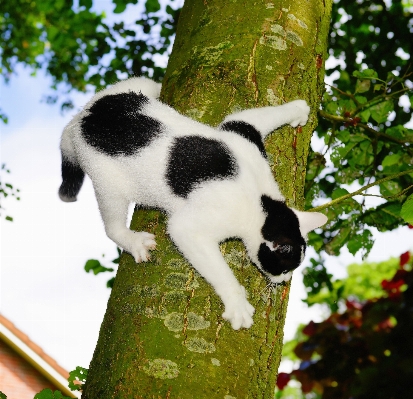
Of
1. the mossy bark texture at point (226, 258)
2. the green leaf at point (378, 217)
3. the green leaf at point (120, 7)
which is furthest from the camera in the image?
the green leaf at point (120, 7)

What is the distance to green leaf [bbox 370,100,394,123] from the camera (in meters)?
2.98

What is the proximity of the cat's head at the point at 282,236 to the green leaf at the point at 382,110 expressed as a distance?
123cm

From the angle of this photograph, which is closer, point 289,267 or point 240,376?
point 240,376

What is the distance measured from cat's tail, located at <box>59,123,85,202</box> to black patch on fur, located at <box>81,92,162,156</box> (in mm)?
457

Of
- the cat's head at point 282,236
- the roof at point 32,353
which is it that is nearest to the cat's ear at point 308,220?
the cat's head at point 282,236

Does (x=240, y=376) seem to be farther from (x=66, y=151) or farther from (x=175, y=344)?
(x=66, y=151)

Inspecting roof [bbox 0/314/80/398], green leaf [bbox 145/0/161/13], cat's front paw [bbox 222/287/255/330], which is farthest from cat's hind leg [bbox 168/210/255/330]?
roof [bbox 0/314/80/398]

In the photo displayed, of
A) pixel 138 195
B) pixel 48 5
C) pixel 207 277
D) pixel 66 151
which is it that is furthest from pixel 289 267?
pixel 48 5

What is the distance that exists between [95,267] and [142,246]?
59.7 inches

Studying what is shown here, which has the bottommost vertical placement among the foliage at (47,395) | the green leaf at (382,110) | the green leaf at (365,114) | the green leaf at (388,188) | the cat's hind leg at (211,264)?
the foliage at (47,395)

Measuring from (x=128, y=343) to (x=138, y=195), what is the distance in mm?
789

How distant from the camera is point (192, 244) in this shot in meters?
1.89

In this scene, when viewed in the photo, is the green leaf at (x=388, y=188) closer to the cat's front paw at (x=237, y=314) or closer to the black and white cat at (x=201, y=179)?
the black and white cat at (x=201, y=179)

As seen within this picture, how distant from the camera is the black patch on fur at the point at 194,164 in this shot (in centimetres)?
201
